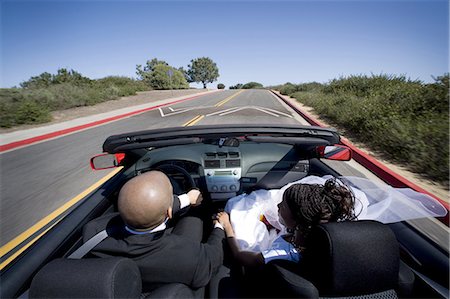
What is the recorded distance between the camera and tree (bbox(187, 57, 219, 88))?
86.1m

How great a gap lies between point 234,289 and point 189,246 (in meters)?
0.46

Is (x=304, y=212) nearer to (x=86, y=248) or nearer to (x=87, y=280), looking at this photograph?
(x=87, y=280)

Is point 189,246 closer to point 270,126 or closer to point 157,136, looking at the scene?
point 157,136

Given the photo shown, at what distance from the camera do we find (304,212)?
4.46ft

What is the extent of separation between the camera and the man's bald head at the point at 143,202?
1.24 metres

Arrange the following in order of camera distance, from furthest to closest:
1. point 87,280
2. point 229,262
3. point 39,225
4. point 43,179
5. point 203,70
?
point 203,70
point 43,179
point 39,225
point 229,262
point 87,280

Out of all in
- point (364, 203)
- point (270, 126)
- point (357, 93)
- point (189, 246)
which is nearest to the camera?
point (189, 246)

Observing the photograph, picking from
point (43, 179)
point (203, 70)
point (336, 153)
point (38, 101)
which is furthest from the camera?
point (203, 70)

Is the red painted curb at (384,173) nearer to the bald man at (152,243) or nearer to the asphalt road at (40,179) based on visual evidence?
the bald man at (152,243)

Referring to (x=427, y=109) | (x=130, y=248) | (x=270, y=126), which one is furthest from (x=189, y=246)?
(x=427, y=109)

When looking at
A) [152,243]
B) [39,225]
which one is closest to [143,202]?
[152,243]

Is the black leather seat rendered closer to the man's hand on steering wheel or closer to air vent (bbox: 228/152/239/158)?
the man's hand on steering wheel

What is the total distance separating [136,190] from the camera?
1.26 metres

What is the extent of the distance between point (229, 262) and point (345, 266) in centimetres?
102
